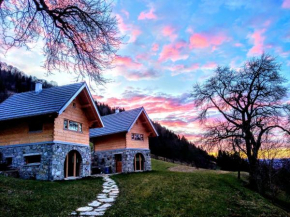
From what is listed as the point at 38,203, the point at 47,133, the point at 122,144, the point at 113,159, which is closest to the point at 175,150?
the point at 113,159

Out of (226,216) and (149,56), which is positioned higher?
(149,56)

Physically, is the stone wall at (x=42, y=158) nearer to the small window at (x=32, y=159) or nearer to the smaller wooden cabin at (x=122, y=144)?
the small window at (x=32, y=159)

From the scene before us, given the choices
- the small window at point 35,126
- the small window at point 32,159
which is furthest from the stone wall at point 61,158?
the small window at point 35,126

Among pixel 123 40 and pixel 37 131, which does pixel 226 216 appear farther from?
pixel 37 131

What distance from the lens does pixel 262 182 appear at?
1688 cm

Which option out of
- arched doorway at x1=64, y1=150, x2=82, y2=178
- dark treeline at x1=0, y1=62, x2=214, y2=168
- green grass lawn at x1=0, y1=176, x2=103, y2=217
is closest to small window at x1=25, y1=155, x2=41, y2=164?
arched doorway at x1=64, y1=150, x2=82, y2=178

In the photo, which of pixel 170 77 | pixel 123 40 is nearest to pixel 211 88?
pixel 170 77

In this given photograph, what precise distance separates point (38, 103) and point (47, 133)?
2556 mm

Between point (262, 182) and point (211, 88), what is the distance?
30.8 feet

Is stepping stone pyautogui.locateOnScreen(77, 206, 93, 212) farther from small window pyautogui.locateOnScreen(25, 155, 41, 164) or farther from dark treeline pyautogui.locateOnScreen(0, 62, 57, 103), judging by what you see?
dark treeline pyautogui.locateOnScreen(0, 62, 57, 103)

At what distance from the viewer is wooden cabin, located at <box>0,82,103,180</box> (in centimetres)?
1541

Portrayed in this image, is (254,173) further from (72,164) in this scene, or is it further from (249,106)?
(72,164)

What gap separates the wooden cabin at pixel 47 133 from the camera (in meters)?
15.4

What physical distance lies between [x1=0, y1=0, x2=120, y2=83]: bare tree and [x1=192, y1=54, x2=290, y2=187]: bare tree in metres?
14.1
